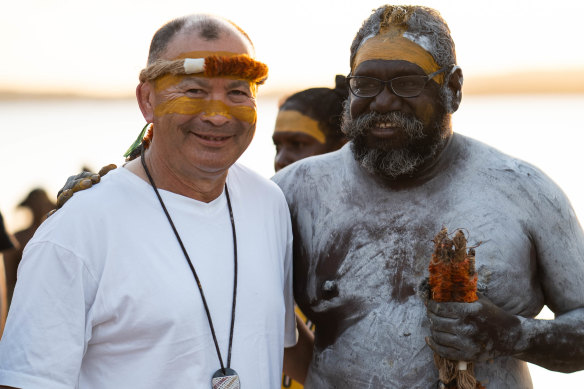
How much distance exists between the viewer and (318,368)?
294cm

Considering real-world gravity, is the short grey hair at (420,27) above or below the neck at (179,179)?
above

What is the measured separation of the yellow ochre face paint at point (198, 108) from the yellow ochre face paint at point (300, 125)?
6.92 feet

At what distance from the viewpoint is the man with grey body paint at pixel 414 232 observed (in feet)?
8.68

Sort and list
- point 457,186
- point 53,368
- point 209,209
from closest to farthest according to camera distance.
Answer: point 53,368, point 209,209, point 457,186

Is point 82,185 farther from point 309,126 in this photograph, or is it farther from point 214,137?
point 309,126

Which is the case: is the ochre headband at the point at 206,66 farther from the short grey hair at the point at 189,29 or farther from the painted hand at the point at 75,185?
the painted hand at the point at 75,185

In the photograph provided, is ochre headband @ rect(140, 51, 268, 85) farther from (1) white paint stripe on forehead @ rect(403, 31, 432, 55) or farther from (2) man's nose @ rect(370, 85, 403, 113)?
(1) white paint stripe on forehead @ rect(403, 31, 432, 55)

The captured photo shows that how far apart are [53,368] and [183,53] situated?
3.63 feet

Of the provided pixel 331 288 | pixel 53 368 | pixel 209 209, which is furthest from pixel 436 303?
pixel 53 368

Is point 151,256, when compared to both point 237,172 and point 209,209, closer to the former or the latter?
point 209,209

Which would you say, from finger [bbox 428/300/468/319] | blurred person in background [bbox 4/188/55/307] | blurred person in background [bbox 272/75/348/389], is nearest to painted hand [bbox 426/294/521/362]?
finger [bbox 428/300/468/319]

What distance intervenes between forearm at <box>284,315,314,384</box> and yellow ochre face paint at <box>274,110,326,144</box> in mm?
1690

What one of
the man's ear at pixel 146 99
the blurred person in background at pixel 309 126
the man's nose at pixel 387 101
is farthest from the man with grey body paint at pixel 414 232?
the blurred person in background at pixel 309 126

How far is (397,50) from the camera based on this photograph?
2.79m
